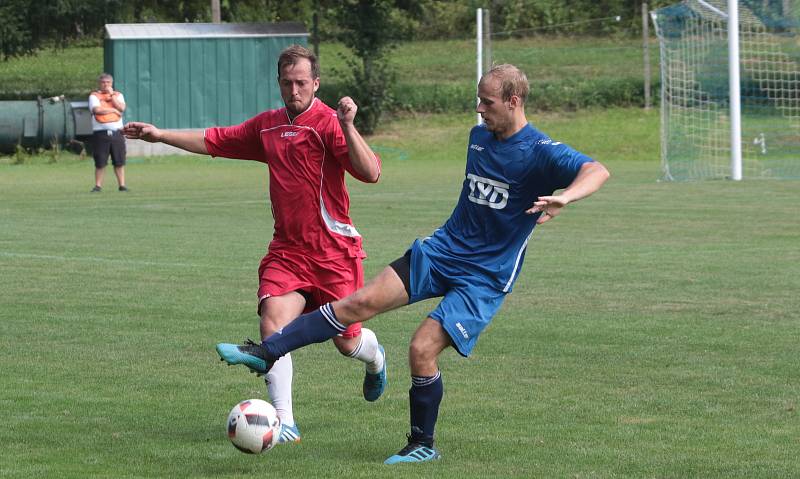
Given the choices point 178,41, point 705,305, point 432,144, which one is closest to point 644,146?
point 432,144

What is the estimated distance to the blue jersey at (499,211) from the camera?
599 centimetres

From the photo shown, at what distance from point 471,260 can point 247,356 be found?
1.09 metres

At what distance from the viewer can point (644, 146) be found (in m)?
35.2

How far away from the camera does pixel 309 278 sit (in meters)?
6.62

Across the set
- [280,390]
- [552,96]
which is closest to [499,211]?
[280,390]

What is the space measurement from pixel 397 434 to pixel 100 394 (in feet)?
6.00

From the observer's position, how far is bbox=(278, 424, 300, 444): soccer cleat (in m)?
6.26

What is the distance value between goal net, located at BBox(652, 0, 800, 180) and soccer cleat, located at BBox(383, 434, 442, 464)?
20349mm

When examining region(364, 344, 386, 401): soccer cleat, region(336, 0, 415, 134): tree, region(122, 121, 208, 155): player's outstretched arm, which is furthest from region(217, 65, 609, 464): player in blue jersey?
region(336, 0, 415, 134): tree

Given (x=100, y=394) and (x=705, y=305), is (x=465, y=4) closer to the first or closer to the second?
(x=705, y=305)

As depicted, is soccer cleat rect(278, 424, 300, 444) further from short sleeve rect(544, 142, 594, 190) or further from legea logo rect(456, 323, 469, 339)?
short sleeve rect(544, 142, 594, 190)

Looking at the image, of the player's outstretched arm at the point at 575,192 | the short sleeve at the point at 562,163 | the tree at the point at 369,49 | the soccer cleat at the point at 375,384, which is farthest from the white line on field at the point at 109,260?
the tree at the point at 369,49

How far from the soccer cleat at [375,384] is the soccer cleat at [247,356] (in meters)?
1.13

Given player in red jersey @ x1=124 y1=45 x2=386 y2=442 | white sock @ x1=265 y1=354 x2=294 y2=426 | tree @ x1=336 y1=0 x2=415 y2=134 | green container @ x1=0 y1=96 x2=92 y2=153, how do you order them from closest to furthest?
white sock @ x1=265 y1=354 x2=294 y2=426 < player in red jersey @ x1=124 y1=45 x2=386 y2=442 < green container @ x1=0 y1=96 x2=92 y2=153 < tree @ x1=336 y1=0 x2=415 y2=134
